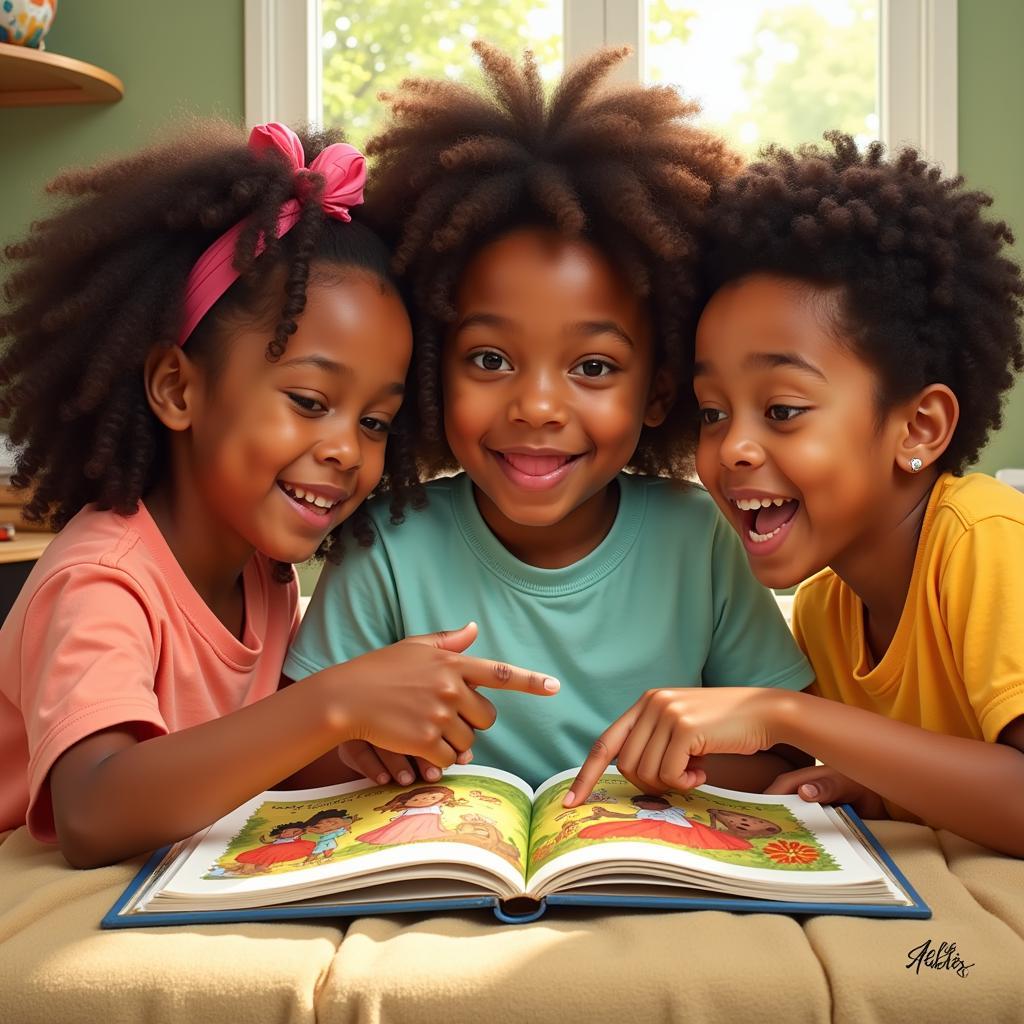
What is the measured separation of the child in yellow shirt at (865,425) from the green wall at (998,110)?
2.00 meters

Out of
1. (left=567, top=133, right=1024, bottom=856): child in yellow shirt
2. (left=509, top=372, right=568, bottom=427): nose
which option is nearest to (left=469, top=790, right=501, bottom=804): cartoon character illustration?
(left=567, top=133, right=1024, bottom=856): child in yellow shirt

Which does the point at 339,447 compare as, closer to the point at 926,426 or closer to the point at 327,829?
the point at 327,829

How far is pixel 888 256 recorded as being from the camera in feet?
3.79

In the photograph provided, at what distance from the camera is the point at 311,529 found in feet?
4.08

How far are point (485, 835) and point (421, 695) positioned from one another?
138 mm

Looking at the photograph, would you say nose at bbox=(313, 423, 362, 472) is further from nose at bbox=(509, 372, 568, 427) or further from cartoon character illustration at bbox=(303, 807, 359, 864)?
cartoon character illustration at bbox=(303, 807, 359, 864)

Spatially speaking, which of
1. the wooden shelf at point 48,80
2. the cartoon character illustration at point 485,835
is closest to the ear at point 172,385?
the cartoon character illustration at point 485,835

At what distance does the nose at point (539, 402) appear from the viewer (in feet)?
3.87

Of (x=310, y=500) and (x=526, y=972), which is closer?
(x=526, y=972)

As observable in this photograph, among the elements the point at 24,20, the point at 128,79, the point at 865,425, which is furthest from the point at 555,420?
the point at 128,79

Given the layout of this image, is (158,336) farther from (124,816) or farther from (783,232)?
(783,232)

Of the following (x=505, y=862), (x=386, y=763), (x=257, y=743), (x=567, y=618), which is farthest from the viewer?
(x=567, y=618)

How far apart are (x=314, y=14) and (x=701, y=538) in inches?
103

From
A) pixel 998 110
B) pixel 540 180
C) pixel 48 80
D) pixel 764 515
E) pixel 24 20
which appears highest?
pixel 24 20
